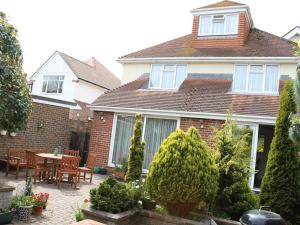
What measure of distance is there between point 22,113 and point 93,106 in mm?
9256

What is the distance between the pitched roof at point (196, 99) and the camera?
14.3 metres

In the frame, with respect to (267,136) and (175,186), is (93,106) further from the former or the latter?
(175,186)

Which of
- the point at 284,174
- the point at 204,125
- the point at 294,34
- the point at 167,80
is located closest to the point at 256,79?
the point at 204,125

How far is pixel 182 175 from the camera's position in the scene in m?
7.29

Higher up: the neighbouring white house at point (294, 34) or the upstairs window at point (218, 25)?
the neighbouring white house at point (294, 34)

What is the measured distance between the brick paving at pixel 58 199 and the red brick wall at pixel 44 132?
195 centimetres

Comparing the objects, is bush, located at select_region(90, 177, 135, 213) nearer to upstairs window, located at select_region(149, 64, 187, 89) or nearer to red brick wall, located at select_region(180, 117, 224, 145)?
red brick wall, located at select_region(180, 117, 224, 145)

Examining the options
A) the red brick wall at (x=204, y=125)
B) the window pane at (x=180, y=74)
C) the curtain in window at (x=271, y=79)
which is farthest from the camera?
the window pane at (x=180, y=74)

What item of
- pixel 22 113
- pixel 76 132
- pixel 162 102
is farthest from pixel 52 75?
pixel 22 113

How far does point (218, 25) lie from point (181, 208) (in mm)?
13075

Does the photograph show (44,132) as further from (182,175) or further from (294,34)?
(294,34)

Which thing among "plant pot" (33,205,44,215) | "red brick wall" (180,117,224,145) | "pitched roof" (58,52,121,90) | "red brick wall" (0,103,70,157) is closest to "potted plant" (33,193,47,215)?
"plant pot" (33,205,44,215)

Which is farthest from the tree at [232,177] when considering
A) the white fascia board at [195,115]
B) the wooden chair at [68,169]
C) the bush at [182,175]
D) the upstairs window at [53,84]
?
the upstairs window at [53,84]

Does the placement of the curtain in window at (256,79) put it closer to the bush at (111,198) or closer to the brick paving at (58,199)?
the brick paving at (58,199)
